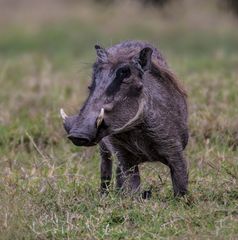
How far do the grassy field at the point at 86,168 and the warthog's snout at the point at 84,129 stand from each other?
501 mm

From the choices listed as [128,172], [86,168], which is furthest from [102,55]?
[86,168]

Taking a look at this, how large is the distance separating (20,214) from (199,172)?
6.37 ft

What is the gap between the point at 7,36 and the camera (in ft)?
60.0

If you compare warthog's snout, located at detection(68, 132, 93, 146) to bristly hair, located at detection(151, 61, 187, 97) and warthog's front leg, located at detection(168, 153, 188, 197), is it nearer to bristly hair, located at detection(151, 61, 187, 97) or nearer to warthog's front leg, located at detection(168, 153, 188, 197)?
warthog's front leg, located at detection(168, 153, 188, 197)

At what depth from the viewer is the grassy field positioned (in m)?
5.90

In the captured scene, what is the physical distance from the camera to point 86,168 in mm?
7836

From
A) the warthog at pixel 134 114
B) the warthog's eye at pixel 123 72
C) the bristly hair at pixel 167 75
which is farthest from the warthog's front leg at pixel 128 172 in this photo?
the warthog's eye at pixel 123 72

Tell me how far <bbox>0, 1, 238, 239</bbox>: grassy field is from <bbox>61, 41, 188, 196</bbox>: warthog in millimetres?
263

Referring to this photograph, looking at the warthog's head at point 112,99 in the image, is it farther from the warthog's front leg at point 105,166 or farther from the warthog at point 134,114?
the warthog's front leg at point 105,166

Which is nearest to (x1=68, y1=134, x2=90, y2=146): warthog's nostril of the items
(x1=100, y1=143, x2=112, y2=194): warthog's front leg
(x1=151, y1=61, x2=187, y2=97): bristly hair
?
(x1=151, y1=61, x2=187, y2=97): bristly hair

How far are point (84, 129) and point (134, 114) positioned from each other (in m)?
0.49

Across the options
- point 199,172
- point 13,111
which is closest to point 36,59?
point 13,111

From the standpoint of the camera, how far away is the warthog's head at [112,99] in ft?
19.6

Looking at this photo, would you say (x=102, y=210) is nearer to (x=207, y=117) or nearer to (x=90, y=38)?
(x=207, y=117)
